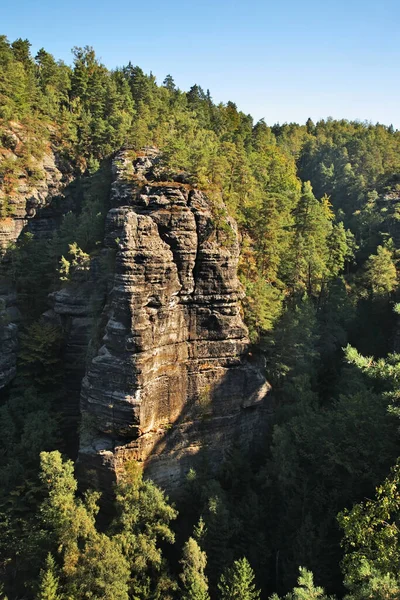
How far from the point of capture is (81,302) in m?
36.8

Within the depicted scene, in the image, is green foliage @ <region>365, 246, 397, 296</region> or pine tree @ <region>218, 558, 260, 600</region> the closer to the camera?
pine tree @ <region>218, 558, 260, 600</region>

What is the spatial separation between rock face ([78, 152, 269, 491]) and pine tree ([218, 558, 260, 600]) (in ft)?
22.5

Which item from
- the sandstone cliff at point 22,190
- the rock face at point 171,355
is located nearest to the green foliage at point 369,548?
the rock face at point 171,355

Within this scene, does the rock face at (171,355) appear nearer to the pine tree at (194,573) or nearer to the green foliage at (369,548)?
the pine tree at (194,573)

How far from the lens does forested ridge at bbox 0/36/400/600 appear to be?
68.8 ft

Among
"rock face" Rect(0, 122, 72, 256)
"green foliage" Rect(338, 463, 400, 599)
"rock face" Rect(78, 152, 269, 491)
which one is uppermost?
"rock face" Rect(0, 122, 72, 256)

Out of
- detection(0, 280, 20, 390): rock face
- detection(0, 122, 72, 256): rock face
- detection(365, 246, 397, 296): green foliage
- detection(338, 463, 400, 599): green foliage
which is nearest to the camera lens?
detection(338, 463, 400, 599): green foliage

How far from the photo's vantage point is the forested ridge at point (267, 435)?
826 inches

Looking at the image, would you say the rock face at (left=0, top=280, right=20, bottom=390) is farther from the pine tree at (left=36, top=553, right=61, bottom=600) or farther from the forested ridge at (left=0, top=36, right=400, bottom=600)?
the pine tree at (left=36, top=553, right=61, bottom=600)

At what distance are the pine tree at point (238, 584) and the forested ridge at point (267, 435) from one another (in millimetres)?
79

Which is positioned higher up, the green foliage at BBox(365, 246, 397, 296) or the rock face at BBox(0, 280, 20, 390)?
the green foliage at BBox(365, 246, 397, 296)

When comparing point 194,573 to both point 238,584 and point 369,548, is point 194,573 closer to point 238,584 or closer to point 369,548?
point 238,584

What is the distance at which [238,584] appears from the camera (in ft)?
66.8

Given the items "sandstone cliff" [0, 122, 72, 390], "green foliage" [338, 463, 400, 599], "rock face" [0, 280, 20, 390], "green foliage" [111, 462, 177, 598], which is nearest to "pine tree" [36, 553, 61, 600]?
"green foliage" [111, 462, 177, 598]
